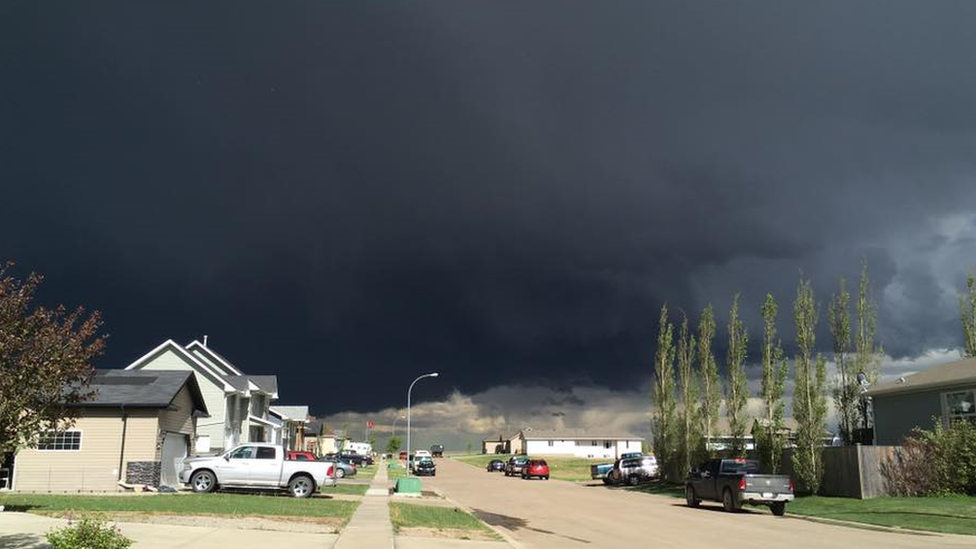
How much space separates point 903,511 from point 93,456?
2990cm

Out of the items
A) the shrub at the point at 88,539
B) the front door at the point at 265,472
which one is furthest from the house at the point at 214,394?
the shrub at the point at 88,539

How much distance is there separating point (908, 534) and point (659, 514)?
26.7ft

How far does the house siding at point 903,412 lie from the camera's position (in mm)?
31797

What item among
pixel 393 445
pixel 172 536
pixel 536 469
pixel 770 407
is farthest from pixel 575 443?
pixel 172 536

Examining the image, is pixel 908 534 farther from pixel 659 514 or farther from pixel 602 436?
pixel 602 436

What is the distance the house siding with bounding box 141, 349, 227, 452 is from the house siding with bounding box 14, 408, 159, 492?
14.3 metres

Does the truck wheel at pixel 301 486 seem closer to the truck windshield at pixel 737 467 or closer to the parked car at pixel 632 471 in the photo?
the truck windshield at pixel 737 467

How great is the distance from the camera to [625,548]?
15.4 m

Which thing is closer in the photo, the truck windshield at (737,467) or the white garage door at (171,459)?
the truck windshield at (737,467)

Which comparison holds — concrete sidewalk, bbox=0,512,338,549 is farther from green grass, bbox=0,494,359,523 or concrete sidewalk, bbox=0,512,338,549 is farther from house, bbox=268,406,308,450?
house, bbox=268,406,308,450

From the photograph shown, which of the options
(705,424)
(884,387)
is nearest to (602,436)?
(705,424)

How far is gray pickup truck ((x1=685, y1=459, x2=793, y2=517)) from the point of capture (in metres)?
25.3

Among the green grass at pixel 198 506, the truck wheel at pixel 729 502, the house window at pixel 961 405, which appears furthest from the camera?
the house window at pixel 961 405

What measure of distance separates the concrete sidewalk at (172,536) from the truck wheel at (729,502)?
52.6 feet
